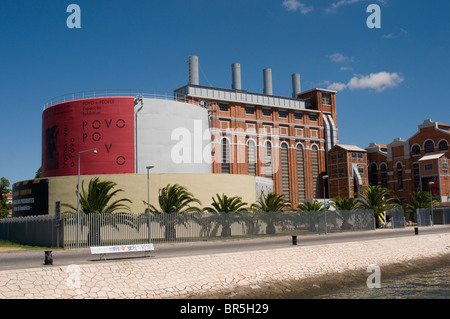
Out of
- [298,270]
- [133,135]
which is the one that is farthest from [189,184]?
[298,270]

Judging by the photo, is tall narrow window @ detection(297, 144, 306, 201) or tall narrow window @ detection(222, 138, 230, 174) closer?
tall narrow window @ detection(222, 138, 230, 174)

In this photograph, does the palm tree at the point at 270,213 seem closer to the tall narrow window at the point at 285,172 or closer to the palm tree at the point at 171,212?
the palm tree at the point at 171,212

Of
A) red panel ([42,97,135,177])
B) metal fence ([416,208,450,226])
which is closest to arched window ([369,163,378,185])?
metal fence ([416,208,450,226])

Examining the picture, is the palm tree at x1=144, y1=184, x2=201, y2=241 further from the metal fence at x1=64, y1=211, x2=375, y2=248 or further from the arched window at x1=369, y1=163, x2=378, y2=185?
the arched window at x1=369, y1=163, x2=378, y2=185

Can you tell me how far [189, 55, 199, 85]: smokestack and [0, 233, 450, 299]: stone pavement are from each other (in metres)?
50.6

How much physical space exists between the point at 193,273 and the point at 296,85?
75.7 meters

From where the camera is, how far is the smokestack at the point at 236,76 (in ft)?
262

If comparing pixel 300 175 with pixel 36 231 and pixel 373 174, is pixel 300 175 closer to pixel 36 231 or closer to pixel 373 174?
pixel 373 174

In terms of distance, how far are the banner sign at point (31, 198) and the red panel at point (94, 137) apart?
12.5ft

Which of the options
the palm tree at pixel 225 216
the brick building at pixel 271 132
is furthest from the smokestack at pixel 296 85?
the palm tree at pixel 225 216

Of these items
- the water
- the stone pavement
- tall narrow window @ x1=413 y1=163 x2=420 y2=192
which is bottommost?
the water

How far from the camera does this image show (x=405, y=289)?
22109mm

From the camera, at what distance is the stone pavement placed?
1617 centimetres
